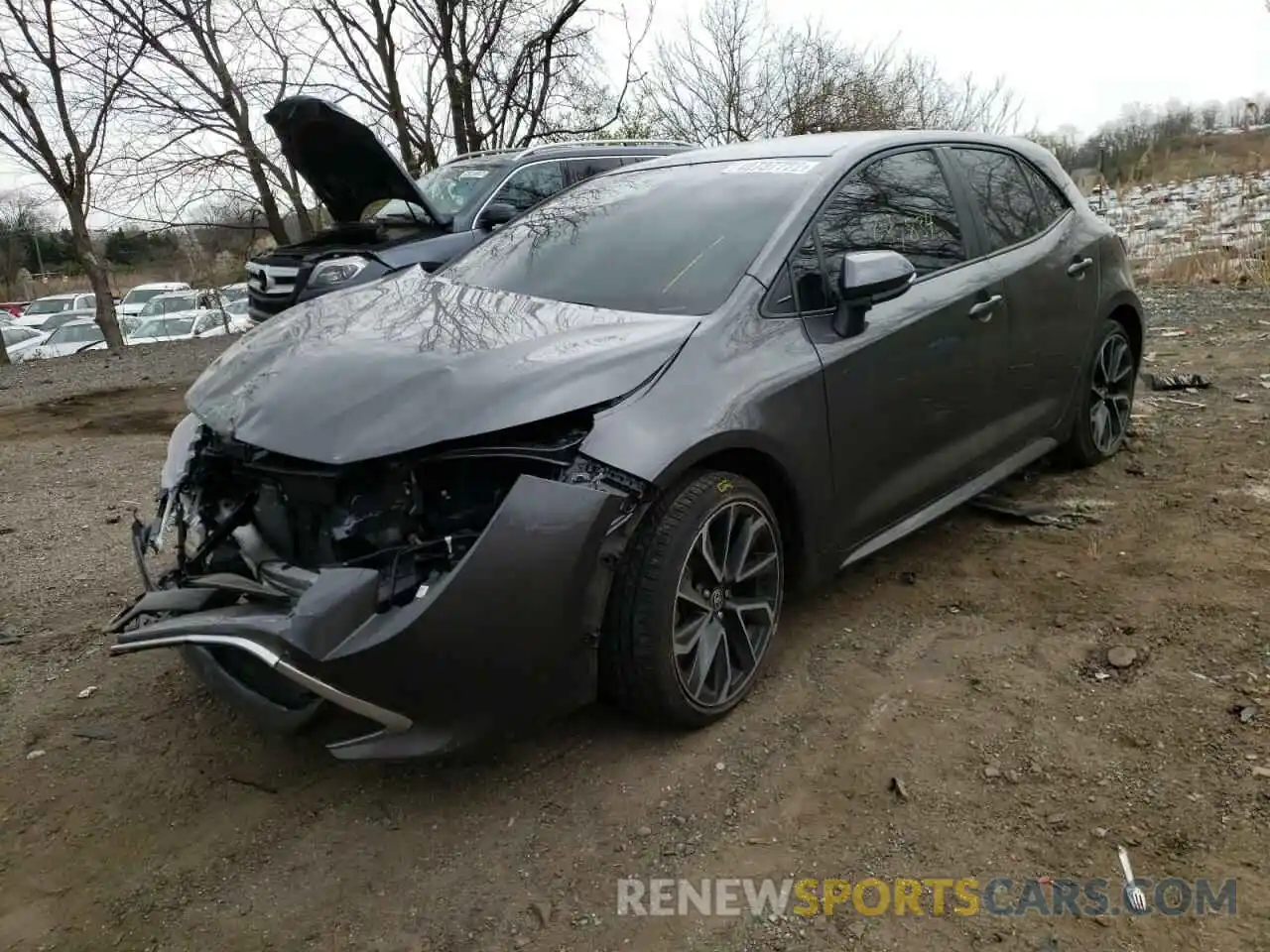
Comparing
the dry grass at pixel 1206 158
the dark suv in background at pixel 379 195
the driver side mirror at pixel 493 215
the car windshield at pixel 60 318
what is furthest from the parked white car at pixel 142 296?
the dry grass at pixel 1206 158

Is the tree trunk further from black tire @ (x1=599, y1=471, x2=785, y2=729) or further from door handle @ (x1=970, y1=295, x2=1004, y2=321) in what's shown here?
black tire @ (x1=599, y1=471, x2=785, y2=729)

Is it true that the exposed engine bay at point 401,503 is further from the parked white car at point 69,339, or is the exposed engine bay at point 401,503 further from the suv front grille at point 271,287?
the parked white car at point 69,339

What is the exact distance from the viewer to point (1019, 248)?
12.7 feet

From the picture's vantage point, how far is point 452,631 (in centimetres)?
213

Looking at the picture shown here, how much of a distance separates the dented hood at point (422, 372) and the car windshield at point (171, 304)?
17.2m

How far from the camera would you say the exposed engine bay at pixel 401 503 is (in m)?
2.28

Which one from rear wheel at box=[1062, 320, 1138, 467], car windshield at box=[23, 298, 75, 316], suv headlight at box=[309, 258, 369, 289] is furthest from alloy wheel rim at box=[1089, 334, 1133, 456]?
car windshield at box=[23, 298, 75, 316]

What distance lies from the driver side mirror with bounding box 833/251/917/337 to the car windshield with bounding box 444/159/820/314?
303 mm

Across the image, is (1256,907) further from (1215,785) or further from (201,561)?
(201,561)

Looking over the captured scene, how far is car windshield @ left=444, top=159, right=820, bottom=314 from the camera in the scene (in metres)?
2.97

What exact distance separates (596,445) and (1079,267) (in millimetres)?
2870

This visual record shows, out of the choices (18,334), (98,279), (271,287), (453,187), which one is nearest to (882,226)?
(453,187)

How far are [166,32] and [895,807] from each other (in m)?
14.1

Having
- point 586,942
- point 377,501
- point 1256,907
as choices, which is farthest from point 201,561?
point 1256,907
